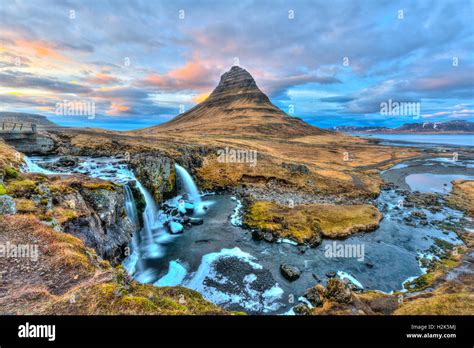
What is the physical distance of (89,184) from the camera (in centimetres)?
2205

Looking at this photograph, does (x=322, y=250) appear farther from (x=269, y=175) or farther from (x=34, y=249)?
(x=269, y=175)

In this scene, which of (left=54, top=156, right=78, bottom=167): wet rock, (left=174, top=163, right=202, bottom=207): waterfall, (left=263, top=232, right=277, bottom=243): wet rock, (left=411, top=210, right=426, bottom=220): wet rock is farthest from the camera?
(left=174, top=163, right=202, bottom=207): waterfall

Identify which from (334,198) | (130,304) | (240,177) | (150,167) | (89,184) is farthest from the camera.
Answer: (240,177)

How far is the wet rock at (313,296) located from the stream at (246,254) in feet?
2.86

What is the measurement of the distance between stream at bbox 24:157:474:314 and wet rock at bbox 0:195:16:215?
33.7 ft

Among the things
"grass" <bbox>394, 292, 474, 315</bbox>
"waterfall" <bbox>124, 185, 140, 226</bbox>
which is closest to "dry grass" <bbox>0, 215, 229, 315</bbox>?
"grass" <bbox>394, 292, 474, 315</bbox>

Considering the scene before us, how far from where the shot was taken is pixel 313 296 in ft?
61.0

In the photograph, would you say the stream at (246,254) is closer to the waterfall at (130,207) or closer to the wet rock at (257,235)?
the waterfall at (130,207)

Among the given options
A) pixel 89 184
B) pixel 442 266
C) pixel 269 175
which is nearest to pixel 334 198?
pixel 269 175

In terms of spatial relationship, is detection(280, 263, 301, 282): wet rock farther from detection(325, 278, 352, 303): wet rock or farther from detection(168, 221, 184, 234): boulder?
detection(168, 221, 184, 234): boulder

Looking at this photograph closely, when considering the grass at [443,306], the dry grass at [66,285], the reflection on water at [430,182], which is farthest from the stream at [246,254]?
the reflection on water at [430,182]

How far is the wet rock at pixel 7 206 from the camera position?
45.0ft

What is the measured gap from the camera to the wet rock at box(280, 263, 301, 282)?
21406mm
